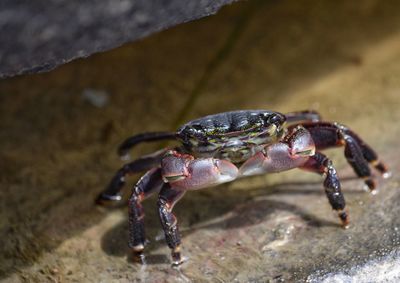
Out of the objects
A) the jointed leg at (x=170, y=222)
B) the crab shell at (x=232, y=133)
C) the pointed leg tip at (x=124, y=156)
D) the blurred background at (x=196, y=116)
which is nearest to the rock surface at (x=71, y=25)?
the blurred background at (x=196, y=116)

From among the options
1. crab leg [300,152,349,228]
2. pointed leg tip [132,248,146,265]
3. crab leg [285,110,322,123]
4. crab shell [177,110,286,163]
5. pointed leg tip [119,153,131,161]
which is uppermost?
crab shell [177,110,286,163]

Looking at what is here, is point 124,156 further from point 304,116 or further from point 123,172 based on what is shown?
point 304,116

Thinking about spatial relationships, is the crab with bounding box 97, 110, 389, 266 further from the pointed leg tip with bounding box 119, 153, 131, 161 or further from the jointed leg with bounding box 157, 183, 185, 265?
the pointed leg tip with bounding box 119, 153, 131, 161

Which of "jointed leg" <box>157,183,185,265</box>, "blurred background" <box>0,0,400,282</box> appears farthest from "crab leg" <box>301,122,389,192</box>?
"jointed leg" <box>157,183,185,265</box>

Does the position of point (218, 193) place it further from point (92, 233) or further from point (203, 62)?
point (203, 62)

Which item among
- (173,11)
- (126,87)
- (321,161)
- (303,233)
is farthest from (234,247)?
(126,87)

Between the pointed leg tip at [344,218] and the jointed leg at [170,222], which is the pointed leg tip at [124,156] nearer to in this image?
the jointed leg at [170,222]
